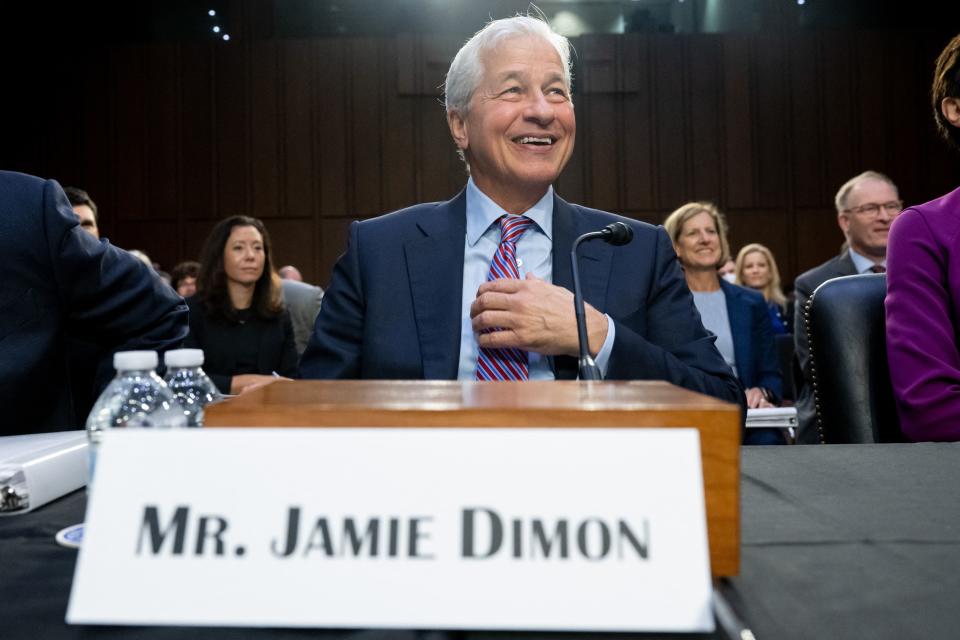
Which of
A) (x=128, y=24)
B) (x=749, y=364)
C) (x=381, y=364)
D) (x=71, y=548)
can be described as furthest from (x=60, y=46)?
(x=71, y=548)

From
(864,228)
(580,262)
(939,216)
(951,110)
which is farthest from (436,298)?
(864,228)

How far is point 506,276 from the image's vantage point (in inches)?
62.1

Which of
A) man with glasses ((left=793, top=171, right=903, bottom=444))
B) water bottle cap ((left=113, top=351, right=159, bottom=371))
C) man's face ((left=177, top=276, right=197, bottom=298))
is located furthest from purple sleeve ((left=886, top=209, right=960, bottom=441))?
man's face ((left=177, top=276, right=197, bottom=298))

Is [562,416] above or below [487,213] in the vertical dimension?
below

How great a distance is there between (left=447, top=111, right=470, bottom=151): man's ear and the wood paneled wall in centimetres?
779

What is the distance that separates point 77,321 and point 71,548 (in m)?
1.08

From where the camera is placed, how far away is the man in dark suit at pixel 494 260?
62.2 inches

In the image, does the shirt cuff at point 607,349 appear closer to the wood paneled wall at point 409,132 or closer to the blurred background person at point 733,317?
the blurred background person at point 733,317

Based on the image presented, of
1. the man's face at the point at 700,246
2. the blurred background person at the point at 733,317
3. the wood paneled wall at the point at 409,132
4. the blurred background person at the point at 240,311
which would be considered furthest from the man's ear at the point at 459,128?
the wood paneled wall at the point at 409,132

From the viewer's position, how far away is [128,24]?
9.73m

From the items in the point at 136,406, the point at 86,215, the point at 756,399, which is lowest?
the point at 756,399

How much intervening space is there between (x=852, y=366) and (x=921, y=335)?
0.13 m

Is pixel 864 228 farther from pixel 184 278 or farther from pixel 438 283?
pixel 184 278

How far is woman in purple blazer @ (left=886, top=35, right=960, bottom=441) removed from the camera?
4.82 ft
